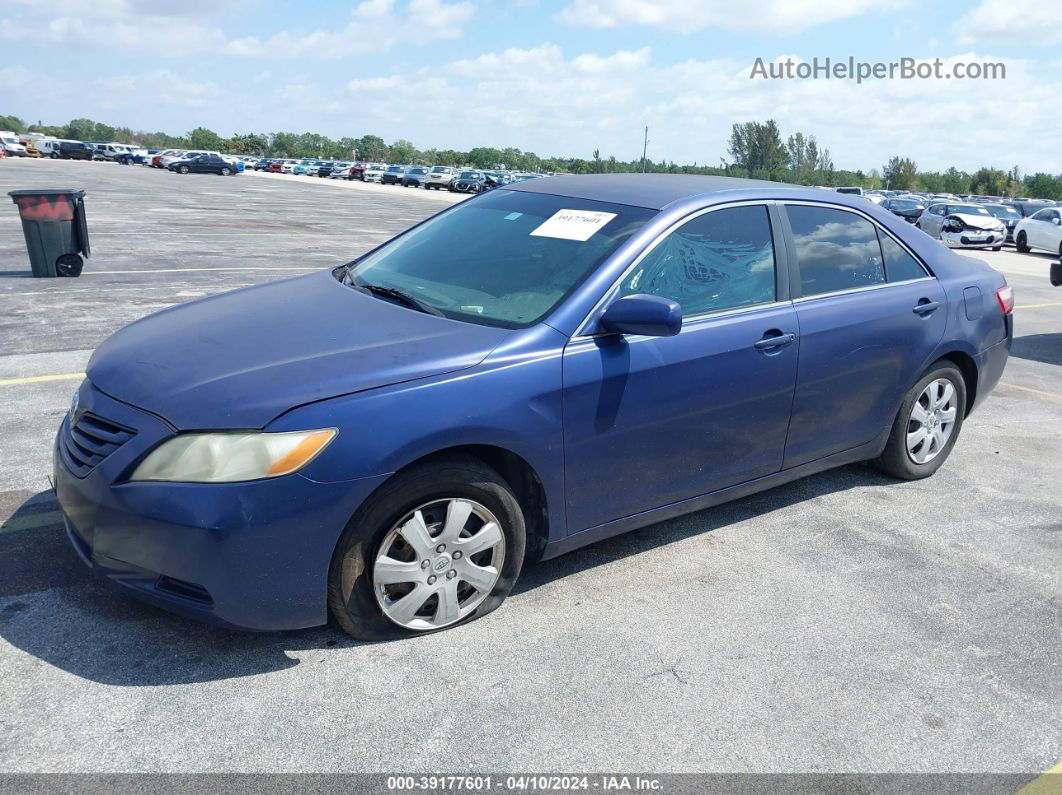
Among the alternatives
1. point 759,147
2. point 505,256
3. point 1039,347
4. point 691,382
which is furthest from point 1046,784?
point 759,147

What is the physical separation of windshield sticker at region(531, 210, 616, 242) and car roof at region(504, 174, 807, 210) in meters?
0.14

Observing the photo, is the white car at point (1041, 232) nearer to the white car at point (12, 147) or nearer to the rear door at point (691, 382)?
the rear door at point (691, 382)

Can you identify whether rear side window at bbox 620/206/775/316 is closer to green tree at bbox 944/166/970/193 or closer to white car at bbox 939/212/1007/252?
white car at bbox 939/212/1007/252

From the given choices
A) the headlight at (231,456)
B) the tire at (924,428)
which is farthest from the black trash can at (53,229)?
the tire at (924,428)

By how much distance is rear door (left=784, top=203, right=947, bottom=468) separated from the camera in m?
4.29

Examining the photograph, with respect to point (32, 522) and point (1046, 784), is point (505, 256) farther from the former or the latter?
point (1046, 784)

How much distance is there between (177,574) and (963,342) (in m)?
4.20

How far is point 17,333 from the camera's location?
787cm

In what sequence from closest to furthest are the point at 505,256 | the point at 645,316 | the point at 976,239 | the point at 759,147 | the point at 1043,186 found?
the point at 645,316, the point at 505,256, the point at 976,239, the point at 759,147, the point at 1043,186

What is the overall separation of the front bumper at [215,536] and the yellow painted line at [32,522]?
1113mm

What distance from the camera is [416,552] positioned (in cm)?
314

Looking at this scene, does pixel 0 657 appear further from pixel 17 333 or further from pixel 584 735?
pixel 17 333

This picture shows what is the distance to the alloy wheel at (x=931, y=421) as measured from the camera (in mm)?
5012

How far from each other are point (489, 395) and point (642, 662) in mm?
1081
